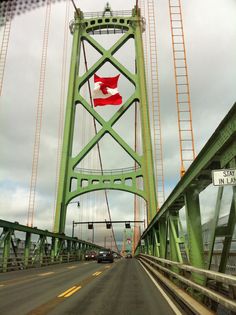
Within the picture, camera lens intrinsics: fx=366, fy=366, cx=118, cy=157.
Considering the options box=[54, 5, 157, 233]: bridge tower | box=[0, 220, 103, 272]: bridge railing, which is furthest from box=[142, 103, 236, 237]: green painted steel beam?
box=[54, 5, 157, 233]: bridge tower

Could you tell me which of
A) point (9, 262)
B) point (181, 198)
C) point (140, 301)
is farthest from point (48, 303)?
point (9, 262)

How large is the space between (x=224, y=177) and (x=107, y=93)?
41.4m

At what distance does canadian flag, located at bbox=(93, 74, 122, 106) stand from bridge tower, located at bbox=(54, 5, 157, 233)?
3.73ft

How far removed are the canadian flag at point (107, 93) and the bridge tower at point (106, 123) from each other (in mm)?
1136

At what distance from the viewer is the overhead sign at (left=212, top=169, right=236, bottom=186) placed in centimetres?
529

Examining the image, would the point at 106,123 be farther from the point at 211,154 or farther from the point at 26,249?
the point at 211,154

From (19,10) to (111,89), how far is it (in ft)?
141

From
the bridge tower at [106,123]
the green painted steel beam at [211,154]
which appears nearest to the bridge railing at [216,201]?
the green painted steel beam at [211,154]

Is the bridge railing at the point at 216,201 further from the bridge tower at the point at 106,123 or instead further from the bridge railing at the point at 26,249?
the bridge tower at the point at 106,123

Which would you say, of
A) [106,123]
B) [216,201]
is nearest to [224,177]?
[216,201]

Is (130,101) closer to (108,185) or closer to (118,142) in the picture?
(118,142)

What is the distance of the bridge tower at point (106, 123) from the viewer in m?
40.2

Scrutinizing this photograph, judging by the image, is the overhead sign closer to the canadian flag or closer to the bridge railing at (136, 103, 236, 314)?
the bridge railing at (136, 103, 236, 314)

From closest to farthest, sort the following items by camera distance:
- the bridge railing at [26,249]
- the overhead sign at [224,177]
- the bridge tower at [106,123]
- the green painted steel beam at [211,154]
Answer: the overhead sign at [224,177] → the green painted steel beam at [211,154] → the bridge railing at [26,249] → the bridge tower at [106,123]
